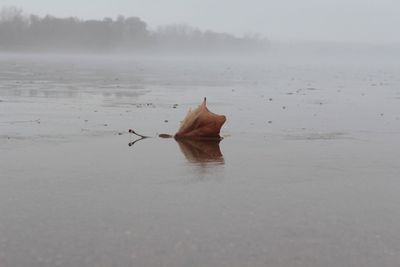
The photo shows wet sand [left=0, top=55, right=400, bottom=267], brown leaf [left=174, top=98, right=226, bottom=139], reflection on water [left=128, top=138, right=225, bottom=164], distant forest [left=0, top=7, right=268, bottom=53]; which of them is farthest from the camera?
distant forest [left=0, top=7, right=268, bottom=53]

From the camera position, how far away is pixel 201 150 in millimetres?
8039

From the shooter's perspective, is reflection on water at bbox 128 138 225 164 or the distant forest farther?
the distant forest

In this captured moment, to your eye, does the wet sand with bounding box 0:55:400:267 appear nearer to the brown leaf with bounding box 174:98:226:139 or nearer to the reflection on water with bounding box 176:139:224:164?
the reflection on water with bounding box 176:139:224:164

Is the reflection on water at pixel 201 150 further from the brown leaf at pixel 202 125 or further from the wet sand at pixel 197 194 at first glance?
the brown leaf at pixel 202 125

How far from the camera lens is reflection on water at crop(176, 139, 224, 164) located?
7.41 m

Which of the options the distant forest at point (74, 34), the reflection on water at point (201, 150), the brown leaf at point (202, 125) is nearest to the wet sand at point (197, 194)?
the reflection on water at point (201, 150)

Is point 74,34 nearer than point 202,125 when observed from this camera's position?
No

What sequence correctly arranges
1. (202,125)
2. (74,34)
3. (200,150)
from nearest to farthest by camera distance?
(200,150) < (202,125) < (74,34)

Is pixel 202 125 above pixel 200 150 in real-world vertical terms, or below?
above

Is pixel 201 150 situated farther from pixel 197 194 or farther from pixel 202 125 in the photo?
pixel 197 194

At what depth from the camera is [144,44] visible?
14575cm

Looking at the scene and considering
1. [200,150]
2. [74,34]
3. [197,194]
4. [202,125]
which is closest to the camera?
[197,194]

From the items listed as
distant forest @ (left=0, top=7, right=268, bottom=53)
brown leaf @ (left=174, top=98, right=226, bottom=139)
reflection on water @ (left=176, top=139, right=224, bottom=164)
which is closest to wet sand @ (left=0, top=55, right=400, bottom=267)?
reflection on water @ (left=176, top=139, right=224, bottom=164)

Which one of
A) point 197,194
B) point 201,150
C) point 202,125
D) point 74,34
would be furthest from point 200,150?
point 74,34
